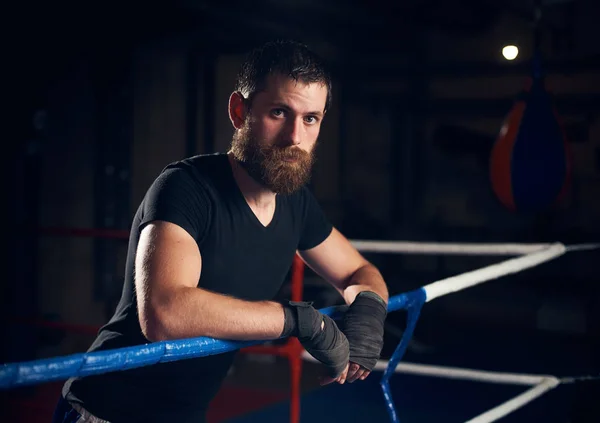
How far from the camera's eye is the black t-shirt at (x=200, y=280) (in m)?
1.51

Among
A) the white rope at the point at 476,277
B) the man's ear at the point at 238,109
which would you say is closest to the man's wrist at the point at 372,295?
the white rope at the point at 476,277

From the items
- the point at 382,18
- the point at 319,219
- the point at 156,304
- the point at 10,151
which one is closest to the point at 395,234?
the point at 382,18

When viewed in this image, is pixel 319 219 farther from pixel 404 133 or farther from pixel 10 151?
pixel 404 133

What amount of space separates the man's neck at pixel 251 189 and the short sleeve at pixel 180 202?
0.11m

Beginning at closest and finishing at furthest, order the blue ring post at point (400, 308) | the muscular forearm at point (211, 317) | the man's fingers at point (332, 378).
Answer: the muscular forearm at point (211, 317)
the man's fingers at point (332, 378)
the blue ring post at point (400, 308)

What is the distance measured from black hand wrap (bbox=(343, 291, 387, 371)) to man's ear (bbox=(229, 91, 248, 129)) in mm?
477

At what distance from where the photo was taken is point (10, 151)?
165 inches

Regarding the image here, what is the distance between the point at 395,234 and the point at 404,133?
133 cm

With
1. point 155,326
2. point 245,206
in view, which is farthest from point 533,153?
point 155,326

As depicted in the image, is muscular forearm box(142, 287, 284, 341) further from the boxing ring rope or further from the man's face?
the man's face

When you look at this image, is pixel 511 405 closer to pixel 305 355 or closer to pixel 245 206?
pixel 305 355

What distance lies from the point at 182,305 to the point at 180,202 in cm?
26

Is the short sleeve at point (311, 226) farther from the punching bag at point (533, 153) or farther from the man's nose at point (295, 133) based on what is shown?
the punching bag at point (533, 153)

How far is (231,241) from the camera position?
1.59 metres
